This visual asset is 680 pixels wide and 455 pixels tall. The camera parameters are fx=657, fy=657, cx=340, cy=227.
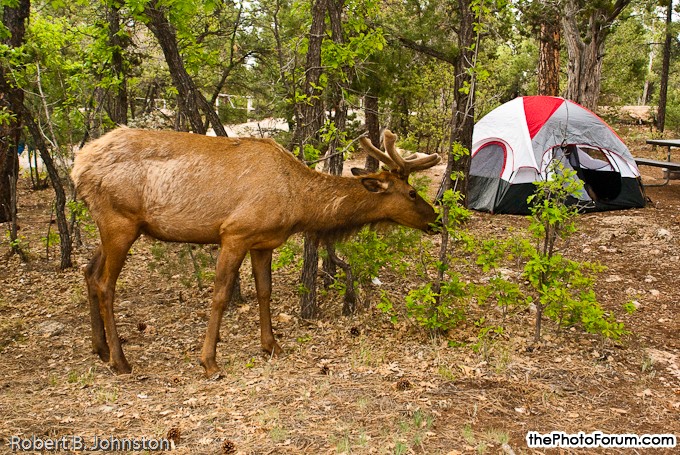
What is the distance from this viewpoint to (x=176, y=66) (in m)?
7.33

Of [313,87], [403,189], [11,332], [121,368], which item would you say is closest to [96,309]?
[121,368]

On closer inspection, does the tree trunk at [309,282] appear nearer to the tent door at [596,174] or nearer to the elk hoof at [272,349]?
the elk hoof at [272,349]

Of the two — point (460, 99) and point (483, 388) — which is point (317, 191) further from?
point (483, 388)

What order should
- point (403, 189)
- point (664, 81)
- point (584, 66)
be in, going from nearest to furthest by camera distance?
point (403, 189) → point (584, 66) → point (664, 81)

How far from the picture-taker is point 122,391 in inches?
221

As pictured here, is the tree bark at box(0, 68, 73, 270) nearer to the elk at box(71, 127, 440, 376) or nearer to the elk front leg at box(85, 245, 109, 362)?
the elk front leg at box(85, 245, 109, 362)

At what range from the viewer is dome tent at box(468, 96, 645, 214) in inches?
520

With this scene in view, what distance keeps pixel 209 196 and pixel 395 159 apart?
5.87 feet

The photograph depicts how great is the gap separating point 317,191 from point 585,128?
9.27 meters

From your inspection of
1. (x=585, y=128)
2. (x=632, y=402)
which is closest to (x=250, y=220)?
(x=632, y=402)

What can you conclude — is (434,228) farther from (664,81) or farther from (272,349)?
(664,81)

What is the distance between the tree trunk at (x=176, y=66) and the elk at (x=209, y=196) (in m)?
1.17

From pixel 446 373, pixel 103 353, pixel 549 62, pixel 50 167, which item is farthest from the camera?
pixel 549 62

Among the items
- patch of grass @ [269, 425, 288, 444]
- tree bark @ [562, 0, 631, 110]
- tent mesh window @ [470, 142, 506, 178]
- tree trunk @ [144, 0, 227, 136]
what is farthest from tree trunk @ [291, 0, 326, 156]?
tree bark @ [562, 0, 631, 110]
